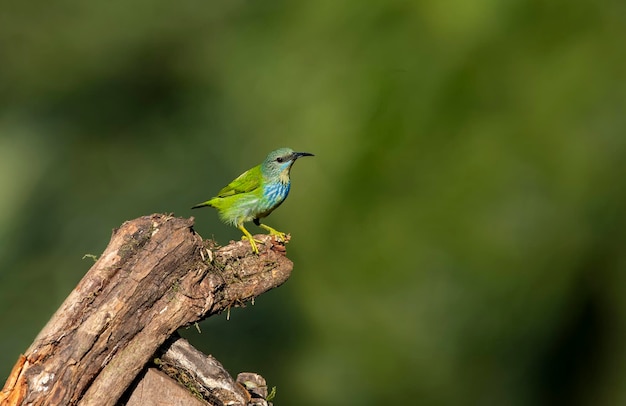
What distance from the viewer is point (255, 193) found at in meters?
6.91

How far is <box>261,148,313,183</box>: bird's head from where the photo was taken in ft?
23.1

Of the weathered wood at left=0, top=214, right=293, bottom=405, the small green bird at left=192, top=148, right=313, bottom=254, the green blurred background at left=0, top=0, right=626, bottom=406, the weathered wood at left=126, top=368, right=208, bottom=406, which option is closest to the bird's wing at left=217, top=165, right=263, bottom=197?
the small green bird at left=192, top=148, right=313, bottom=254

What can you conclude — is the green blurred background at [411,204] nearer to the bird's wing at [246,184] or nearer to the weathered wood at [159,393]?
the bird's wing at [246,184]

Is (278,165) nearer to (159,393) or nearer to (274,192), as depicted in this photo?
(274,192)

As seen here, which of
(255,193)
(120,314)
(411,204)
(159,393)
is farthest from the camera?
(411,204)

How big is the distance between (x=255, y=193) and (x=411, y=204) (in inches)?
172

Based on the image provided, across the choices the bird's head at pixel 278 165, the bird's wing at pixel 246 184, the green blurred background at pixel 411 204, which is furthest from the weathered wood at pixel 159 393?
the green blurred background at pixel 411 204

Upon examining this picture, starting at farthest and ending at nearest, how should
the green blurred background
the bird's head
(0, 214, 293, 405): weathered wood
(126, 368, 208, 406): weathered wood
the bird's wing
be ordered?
the green blurred background < the bird's head < the bird's wing < (126, 368, 208, 406): weathered wood < (0, 214, 293, 405): weathered wood

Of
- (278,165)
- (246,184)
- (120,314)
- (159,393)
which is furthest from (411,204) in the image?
(120,314)

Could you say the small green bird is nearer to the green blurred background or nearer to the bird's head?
the bird's head

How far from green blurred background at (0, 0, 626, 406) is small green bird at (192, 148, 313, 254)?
3561 mm

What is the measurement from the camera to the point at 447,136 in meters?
11.0

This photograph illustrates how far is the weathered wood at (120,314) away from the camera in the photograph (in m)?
4.55

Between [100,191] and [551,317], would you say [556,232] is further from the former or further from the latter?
[100,191]
